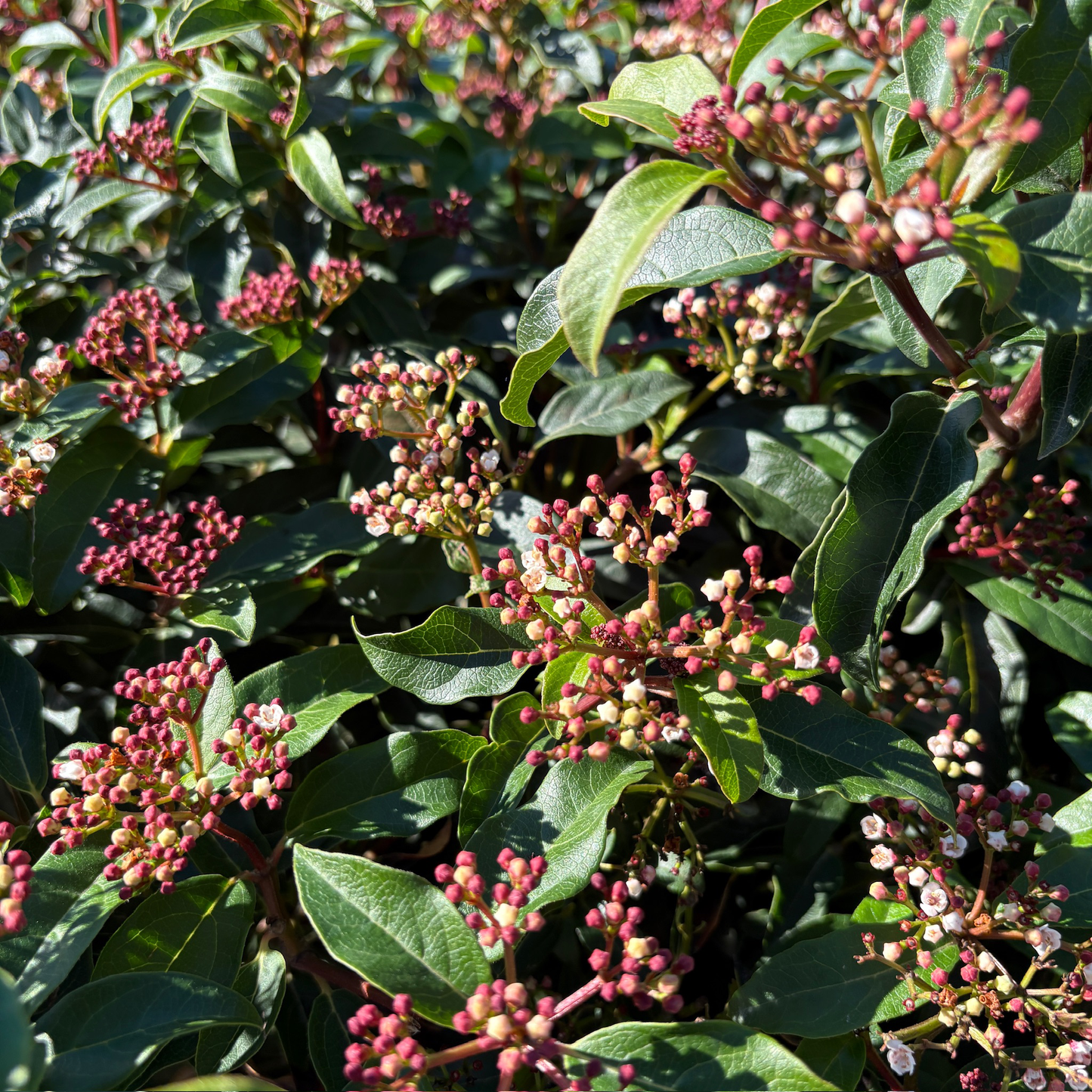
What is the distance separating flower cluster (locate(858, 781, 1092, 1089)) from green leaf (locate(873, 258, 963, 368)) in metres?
0.78

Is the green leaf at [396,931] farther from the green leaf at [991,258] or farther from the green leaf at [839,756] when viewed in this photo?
the green leaf at [991,258]

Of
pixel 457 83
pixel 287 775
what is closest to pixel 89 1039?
pixel 287 775

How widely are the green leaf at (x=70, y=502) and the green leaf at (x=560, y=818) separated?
1.15 metres

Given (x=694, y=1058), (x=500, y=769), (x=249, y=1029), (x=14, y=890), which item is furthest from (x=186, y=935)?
(x=694, y=1058)

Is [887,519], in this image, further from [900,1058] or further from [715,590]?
[900,1058]

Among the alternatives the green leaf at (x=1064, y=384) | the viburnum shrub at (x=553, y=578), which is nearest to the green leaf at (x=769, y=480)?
the viburnum shrub at (x=553, y=578)

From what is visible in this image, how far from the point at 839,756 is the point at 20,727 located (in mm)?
1599

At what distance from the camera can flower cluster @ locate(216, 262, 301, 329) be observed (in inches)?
86.9

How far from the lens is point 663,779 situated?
1727mm

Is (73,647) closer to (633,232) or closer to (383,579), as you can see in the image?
(383,579)

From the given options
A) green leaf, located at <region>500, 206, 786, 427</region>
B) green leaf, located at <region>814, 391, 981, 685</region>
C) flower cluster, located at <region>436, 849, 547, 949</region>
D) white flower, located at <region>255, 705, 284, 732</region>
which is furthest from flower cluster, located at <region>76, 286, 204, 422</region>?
green leaf, located at <region>814, 391, 981, 685</region>

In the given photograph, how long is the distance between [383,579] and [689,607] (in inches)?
28.3

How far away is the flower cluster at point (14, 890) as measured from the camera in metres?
1.31

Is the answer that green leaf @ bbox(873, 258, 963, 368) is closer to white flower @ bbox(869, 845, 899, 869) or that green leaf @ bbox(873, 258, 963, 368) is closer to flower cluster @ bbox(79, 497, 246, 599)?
white flower @ bbox(869, 845, 899, 869)
